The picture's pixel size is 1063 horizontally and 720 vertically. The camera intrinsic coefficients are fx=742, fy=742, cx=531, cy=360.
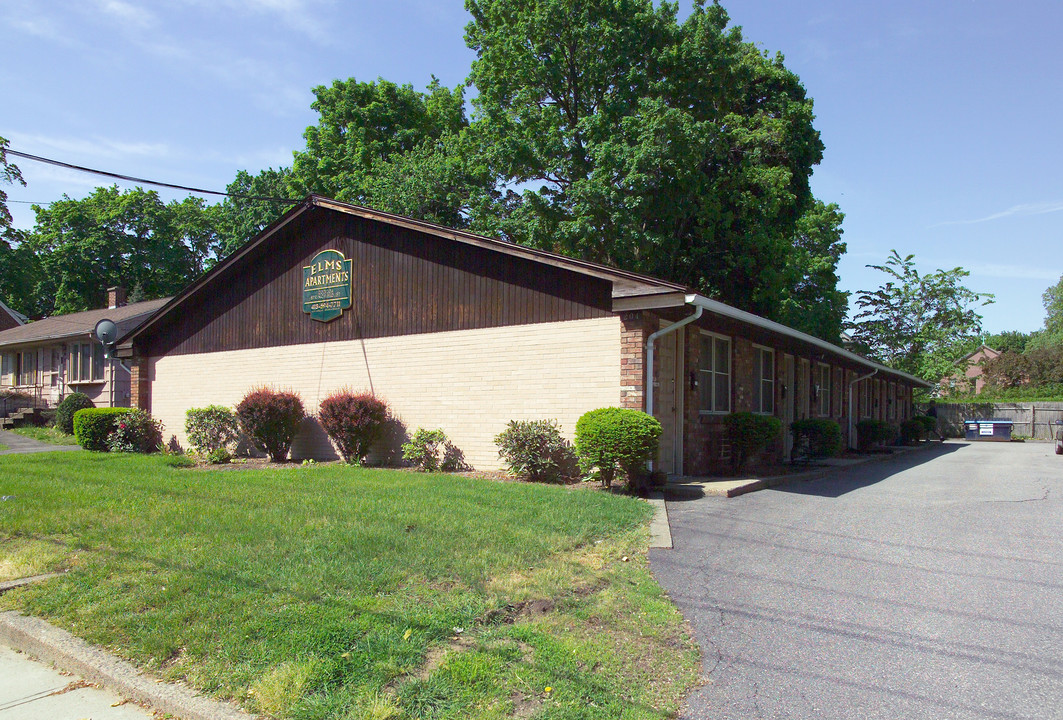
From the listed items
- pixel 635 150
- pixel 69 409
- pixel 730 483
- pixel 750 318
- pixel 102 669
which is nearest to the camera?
pixel 102 669

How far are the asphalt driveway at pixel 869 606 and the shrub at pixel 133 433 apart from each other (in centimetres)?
1327

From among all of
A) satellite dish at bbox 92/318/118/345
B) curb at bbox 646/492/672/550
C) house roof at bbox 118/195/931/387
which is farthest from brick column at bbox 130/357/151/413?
curb at bbox 646/492/672/550

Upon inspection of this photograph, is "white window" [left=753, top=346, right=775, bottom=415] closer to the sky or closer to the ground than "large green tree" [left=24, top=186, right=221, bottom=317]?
closer to the ground

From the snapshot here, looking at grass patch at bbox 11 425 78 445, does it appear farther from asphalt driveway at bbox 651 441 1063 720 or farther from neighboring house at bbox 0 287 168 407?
asphalt driveway at bbox 651 441 1063 720

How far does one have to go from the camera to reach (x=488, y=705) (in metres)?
3.71

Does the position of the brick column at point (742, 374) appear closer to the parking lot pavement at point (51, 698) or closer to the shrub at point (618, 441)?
the shrub at point (618, 441)

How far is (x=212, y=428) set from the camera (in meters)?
16.6

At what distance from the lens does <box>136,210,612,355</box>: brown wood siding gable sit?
12.3 meters

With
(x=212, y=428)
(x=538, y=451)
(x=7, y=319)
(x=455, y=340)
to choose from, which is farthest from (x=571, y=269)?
(x=7, y=319)

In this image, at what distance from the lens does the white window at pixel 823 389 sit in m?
20.5

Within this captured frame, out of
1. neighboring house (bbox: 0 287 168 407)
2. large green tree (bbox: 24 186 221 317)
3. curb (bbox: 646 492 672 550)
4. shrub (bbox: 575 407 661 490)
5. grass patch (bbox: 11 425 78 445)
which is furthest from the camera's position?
large green tree (bbox: 24 186 221 317)

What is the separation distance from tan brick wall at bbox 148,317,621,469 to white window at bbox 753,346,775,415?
18.2 ft

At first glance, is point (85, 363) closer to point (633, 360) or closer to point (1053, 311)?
point (633, 360)

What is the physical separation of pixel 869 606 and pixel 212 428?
1474 centimetres
